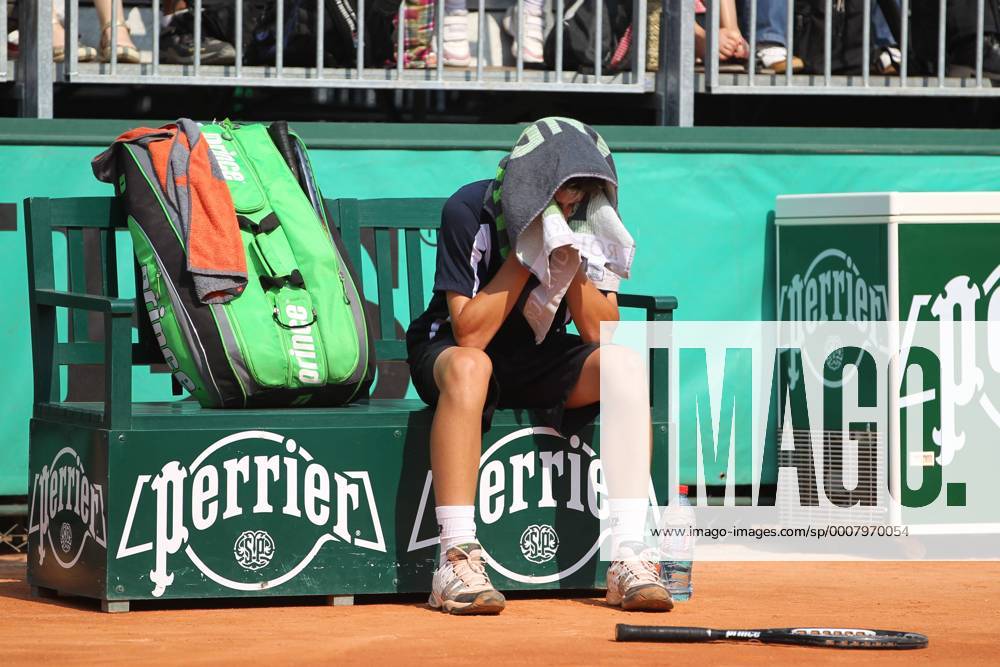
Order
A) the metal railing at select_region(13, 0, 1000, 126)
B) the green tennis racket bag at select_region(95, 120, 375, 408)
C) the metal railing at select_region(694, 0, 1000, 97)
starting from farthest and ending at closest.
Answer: the metal railing at select_region(694, 0, 1000, 97)
the metal railing at select_region(13, 0, 1000, 126)
the green tennis racket bag at select_region(95, 120, 375, 408)

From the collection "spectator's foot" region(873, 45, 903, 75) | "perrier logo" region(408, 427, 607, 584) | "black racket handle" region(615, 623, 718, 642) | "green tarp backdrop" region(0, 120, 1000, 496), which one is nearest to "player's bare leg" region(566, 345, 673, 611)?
"perrier logo" region(408, 427, 607, 584)

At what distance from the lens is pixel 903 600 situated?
16.7 feet

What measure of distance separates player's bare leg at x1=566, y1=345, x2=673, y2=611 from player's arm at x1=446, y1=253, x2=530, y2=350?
0.31 m

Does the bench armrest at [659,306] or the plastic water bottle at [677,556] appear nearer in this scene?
the plastic water bottle at [677,556]

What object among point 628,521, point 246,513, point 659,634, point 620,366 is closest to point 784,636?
point 659,634

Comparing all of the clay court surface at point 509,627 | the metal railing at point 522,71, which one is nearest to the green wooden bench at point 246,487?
the clay court surface at point 509,627

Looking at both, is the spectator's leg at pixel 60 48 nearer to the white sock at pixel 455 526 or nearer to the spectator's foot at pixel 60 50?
the spectator's foot at pixel 60 50

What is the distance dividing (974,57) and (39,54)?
13.7ft

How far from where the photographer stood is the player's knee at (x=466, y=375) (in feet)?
15.5

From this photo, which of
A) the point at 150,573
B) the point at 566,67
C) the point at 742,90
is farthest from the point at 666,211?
the point at 150,573

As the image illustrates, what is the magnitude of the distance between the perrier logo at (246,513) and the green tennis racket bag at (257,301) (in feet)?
0.63

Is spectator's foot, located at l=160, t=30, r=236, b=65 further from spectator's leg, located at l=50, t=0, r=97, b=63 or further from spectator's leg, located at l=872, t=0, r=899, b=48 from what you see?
spectator's leg, located at l=872, t=0, r=899, b=48

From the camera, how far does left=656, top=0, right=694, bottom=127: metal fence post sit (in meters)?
6.87

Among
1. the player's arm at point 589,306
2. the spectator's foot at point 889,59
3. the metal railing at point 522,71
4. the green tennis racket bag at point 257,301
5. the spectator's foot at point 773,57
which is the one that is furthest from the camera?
the spectator's foot at point 889,59
